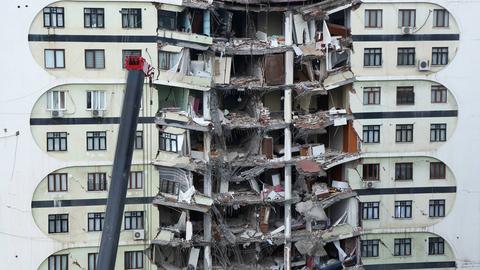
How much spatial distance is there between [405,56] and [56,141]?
1265 centimetres

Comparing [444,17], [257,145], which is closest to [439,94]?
[444,17]

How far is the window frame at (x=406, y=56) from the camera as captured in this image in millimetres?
27203

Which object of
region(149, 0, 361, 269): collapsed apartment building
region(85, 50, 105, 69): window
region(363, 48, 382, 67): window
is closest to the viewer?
region(85, 50, 105, 69): window

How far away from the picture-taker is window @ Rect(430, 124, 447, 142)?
2752cm

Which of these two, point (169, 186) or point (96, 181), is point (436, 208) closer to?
point (169, 186)

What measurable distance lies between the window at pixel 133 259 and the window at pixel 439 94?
11919 millimetres

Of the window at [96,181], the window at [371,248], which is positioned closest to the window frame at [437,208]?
the window at [371,248]

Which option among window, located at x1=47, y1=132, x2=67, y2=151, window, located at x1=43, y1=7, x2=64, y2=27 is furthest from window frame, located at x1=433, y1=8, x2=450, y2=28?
window, located at x1=47, y1=132, x2=67, y2=151

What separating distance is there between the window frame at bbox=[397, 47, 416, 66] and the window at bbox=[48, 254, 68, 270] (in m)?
13.6

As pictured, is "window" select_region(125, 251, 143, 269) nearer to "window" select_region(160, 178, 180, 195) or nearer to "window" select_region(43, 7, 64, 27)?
"window" select_region(160, 178, 180, 195)

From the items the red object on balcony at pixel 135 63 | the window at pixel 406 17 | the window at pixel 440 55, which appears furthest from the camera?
the window at pixel 440 55

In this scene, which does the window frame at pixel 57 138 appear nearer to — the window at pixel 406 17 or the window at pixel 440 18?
the window at pixel 406 17

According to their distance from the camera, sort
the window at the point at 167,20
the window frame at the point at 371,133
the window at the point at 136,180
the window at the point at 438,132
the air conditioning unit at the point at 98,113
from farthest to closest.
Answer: the window at the point at 438,132 < the window frame at the point at 371,133 < the window at the point at 136,180 < the window at the point at 167,20 < the air conditioning unit at the point at 98,113

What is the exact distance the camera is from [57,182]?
25562mm
